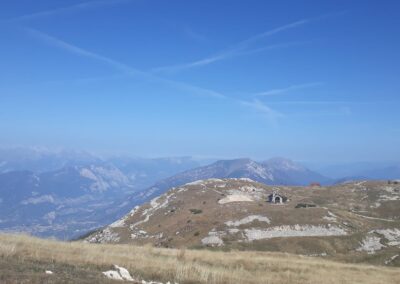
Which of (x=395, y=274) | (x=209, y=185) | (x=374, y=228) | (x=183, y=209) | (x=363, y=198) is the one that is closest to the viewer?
(x=395, y=274)

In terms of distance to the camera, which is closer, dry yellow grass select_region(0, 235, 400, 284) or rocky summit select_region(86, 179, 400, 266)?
dry yellow grass select_region(0, 235, 400, 284)

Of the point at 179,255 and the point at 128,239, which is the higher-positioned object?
the point at 179,255

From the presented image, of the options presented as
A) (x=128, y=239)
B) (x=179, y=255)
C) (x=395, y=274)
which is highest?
(x=179, y=255)

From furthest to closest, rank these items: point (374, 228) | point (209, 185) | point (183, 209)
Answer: point (209, 185) → point (183, 209) → point (374, 228)

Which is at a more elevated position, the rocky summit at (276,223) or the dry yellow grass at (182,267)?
the dry yellow grass at (182,267)

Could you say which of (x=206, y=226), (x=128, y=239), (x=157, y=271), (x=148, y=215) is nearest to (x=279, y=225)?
(x=206, y=226)

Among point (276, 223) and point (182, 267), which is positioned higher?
point (182, 267)

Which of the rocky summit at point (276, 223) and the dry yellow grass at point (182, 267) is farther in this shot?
the rocky summit at point (276, 223)

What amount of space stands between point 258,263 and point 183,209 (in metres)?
93.1

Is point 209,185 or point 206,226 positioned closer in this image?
point 206,226

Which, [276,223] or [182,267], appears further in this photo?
[276,223]

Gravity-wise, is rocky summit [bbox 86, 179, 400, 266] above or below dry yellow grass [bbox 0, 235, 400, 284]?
below

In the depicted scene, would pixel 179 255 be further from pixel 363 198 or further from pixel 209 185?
→ pixel 209 185

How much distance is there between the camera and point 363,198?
136 metres
